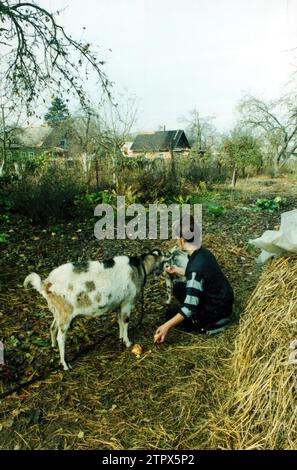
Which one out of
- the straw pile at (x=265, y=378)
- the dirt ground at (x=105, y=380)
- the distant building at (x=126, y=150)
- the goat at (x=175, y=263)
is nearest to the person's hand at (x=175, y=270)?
the goat at (x=175, y=263)

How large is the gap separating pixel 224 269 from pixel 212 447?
4117 mm

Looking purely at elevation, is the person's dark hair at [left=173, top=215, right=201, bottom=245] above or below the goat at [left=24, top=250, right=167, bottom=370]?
above

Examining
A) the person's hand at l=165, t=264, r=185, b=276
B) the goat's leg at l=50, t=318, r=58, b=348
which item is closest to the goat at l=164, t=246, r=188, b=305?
the person's hand at l=165, t=264, r=185, b=276

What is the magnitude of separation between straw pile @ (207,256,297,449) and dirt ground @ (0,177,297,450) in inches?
8.4

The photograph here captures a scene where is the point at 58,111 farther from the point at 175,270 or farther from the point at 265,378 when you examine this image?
the point at 265,378

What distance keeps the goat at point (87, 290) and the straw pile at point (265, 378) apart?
137cm

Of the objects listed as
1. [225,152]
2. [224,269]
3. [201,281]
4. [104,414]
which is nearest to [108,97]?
[224,269]

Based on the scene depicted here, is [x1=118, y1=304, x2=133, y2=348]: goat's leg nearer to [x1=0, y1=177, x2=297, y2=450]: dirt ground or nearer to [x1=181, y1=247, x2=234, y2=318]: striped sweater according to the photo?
[x1=0, y1=177, x2=297, y2=450]: dirt ground

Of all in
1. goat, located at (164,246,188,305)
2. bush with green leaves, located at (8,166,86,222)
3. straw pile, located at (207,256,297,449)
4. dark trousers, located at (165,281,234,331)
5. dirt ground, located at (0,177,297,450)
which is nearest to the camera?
straw pile, located at (207,256,297,449)

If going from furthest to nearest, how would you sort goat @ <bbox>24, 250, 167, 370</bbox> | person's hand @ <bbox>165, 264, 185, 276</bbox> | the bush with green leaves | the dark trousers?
the bush with green leaves → person's hand @ <bbox>165, 264, 185, 276</bbox> → the dark trousers → goat @ <bbox>24, 250, 167, 370</bbox>

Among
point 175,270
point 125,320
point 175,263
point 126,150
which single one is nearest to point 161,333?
point 125,320

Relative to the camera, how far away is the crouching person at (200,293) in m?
3.81

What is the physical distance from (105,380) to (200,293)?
1.32 metres

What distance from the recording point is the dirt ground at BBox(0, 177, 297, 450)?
9.27ft
